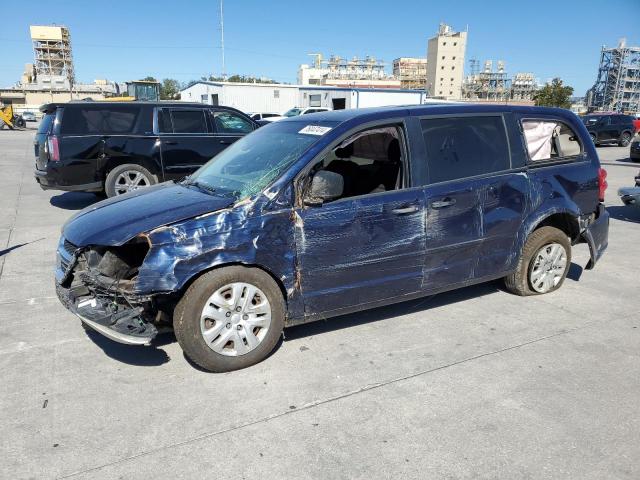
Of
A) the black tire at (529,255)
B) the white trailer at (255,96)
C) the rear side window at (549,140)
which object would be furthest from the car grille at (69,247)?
the white trailer at (255,96)

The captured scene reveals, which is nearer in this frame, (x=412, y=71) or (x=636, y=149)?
(x=636, y=149)

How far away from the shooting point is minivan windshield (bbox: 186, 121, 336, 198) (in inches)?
143

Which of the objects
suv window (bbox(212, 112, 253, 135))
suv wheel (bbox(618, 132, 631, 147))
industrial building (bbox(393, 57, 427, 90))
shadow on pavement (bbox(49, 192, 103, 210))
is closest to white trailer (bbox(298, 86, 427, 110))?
suv wheel (bbox(618, 132, 631, 147))

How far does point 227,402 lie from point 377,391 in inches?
38.1

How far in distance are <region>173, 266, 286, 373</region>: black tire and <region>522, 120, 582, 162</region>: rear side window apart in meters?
Answer: 2.81

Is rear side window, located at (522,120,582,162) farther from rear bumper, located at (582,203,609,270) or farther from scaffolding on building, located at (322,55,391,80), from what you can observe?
scaffolding on building, located at (322,55,391,80)

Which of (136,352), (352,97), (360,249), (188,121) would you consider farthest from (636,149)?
(352,97)

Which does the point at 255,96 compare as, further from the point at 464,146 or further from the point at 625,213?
the point at 464,146

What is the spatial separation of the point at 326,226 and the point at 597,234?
3158 millimetres

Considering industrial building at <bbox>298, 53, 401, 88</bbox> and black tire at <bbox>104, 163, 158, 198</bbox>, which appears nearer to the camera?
black tire at <bbox>104, 163, 158, 198</bbox>

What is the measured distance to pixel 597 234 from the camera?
502 centimetres

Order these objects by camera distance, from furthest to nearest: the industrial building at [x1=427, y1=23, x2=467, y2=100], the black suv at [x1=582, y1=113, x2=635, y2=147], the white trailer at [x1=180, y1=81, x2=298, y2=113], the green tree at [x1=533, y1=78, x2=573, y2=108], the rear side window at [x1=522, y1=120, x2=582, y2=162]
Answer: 1. the industrial building at [x1=427, y1=23, x2=467, y2=100]
2. the green tree at [x1=533, y1=78, x2=573, y2=108]
3. the white trailer at [x1=180, y1=81, x2=298, y2=113]
4. the black suv at [x1=582, y1=113, x2=635, y2=147]
5. the rear side window at [x1=522, y1=120, x2=582, y2=162]

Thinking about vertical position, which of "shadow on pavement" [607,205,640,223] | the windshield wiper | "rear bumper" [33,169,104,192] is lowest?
"shadow on pavement" [607,205,640,223]

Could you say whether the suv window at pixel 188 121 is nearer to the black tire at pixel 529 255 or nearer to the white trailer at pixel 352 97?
the black tire at pixel 529 255
